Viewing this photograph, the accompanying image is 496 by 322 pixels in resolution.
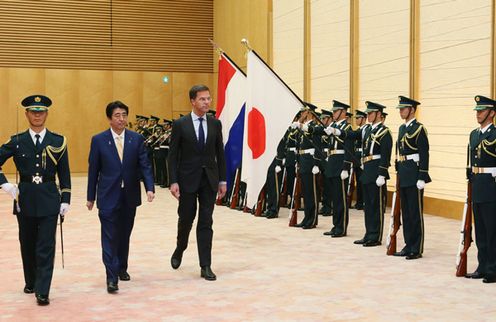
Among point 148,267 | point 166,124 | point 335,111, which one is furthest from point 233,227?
point 166,124

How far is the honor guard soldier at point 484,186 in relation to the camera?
605 cm

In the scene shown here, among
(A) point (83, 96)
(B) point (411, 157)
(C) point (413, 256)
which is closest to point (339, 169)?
(B) point (411, 157)

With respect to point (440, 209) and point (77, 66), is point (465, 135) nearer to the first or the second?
point (440, 209)

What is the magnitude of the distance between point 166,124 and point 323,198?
21.3 feet

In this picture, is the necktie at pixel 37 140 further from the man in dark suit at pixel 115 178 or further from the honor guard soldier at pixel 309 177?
the honor guard soldier at pixel 309 177

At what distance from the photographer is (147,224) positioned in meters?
9.75

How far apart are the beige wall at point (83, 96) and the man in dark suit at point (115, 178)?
13.1m

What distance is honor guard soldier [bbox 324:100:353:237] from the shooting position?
336 inches

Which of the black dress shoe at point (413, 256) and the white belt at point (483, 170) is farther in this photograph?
the black dress shoe at point (413, 256)

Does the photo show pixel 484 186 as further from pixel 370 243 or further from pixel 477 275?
pixel 370 243

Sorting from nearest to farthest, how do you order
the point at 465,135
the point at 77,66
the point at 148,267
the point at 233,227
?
1. the point at 148,267
2. the point at 233,227
3. the point at 465,135
4. the point at 77,66

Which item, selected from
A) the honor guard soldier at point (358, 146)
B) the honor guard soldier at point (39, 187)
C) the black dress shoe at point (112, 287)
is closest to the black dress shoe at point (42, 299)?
the honor guard soldier at point (39, 187)

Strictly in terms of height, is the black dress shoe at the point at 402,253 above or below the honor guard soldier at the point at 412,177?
below

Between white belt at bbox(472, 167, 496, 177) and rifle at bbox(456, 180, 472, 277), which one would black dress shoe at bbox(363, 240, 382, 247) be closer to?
rifle at bbox(456, 180, 472, 277)
